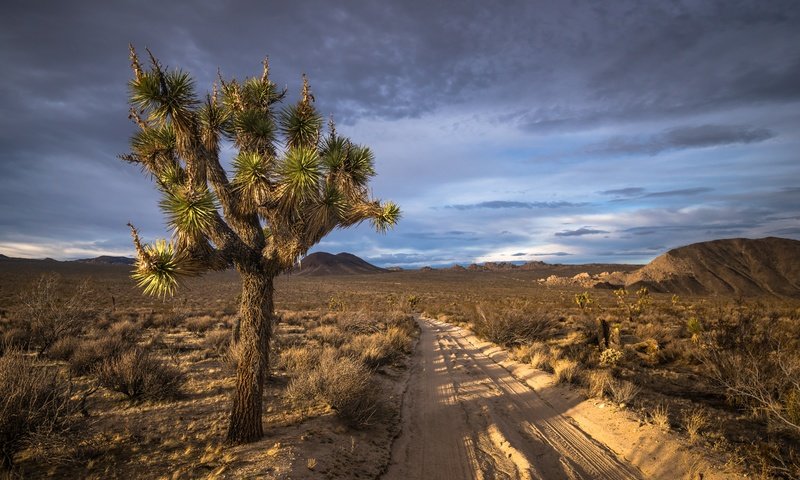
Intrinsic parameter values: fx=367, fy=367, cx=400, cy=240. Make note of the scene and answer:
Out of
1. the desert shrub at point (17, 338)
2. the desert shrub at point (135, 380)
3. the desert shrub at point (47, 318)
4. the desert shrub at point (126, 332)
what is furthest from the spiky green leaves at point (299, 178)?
the desert shrub at point (126, 332)

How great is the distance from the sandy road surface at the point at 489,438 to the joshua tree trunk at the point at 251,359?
7.53 ft

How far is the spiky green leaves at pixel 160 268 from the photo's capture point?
4.80 m

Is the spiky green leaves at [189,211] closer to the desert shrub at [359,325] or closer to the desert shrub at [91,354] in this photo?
the desert shrub at [91,354]

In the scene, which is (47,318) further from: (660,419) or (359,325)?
(660,419)

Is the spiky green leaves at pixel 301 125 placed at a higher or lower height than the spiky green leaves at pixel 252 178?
higher

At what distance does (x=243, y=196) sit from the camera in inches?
231

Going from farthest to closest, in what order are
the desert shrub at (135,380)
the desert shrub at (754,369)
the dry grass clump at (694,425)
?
the desert shrub at (135,380) → the desert shrub at (754,369) → the dry grass clump at (694,425)

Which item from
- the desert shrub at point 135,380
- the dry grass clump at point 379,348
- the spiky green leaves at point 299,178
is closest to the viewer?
the spiky green leaves at point 299,178

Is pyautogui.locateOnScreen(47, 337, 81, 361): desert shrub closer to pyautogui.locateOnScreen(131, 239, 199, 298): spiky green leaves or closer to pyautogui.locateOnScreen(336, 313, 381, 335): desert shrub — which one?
pyautogui.locateOnScreen(131, 239, 199, 298): spiky green leaves

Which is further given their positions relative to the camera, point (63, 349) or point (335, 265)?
point (335, 265)

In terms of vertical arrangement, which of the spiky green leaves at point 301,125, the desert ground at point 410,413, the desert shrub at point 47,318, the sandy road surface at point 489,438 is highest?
the spiky green leaves at point 301,125

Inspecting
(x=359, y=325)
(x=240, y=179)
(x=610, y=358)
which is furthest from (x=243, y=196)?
(x=359, y=325)

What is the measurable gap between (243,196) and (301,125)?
178 cm

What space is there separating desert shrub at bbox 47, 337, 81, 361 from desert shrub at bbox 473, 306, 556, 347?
14305 millimetres
